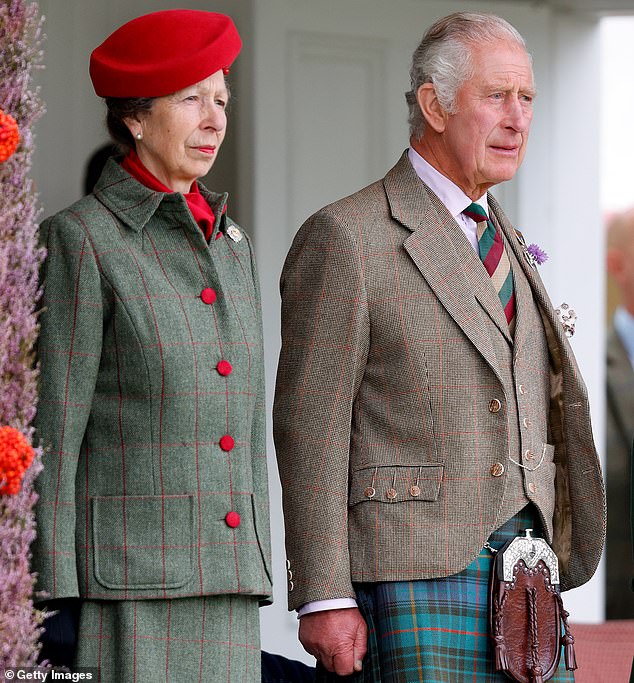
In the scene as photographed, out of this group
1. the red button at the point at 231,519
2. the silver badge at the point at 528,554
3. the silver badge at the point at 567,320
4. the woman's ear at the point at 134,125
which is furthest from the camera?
the silver badge at the point at 567,320

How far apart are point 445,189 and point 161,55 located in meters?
0.70

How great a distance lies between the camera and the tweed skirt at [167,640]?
245 cm

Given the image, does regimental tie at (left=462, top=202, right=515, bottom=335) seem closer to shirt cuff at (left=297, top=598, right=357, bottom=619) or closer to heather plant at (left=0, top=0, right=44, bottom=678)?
shirt cuff at (left=297, top=598, right=357, bottom=619)

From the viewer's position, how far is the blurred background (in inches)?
190

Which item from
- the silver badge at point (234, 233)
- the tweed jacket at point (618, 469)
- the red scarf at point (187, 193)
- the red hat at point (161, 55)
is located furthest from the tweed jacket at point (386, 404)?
the tweed jacket at point (618, 469)

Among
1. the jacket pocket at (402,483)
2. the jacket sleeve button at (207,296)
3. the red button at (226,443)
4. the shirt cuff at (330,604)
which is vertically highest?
the jacket sleeve button at (207,296)

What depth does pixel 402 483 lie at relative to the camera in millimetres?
2730

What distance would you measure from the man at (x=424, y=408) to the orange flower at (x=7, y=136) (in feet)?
2.56

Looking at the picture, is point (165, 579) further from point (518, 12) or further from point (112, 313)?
point (518, 12)

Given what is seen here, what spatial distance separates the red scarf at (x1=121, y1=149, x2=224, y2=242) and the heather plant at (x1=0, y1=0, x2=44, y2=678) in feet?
1.08

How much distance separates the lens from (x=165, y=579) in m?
2.46

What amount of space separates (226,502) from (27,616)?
44 cm

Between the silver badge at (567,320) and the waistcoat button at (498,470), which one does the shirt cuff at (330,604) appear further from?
the silver badge at (567,320)

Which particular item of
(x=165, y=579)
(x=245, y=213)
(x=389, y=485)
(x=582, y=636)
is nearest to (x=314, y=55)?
(x=245, y=213)
